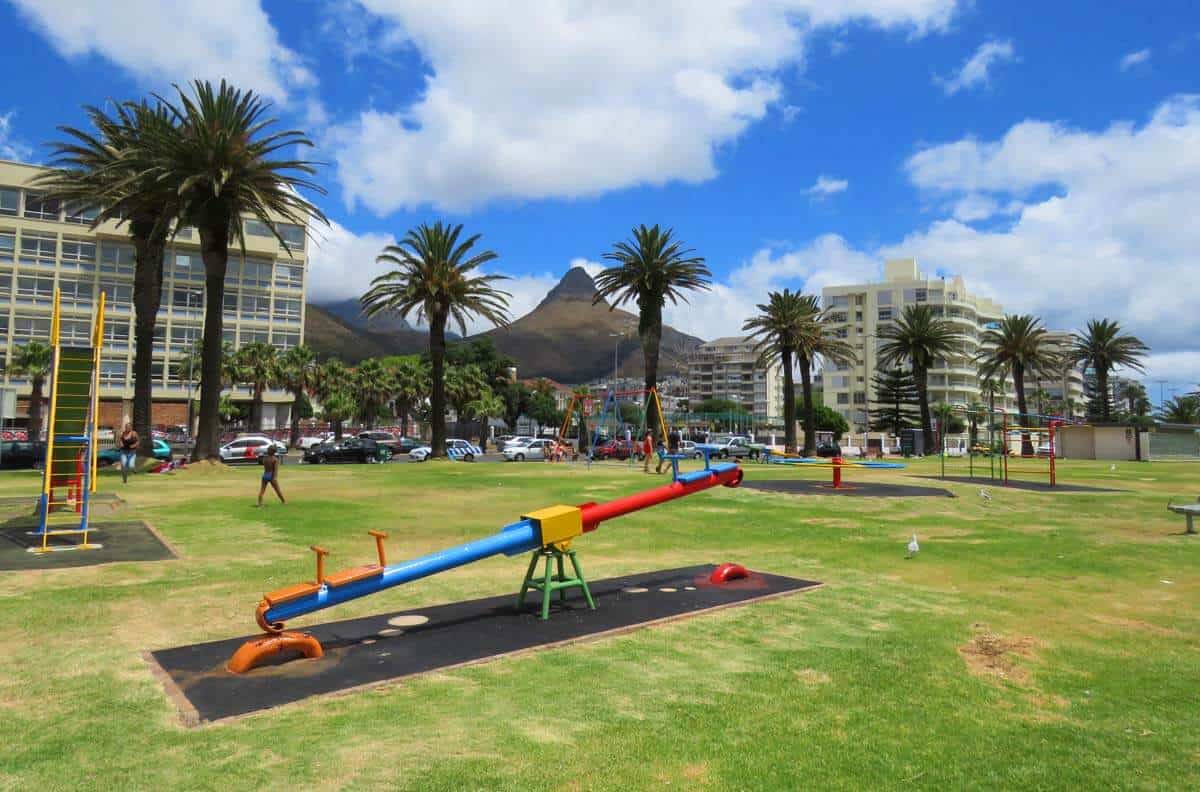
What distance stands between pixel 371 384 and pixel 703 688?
73819mm

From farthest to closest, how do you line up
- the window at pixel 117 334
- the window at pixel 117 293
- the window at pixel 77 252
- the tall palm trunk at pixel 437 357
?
1. the window at pixel 117 293
2. the window at pixel 117 334
3. the window at pixel 77 252
4. the tall palm trunk at pixel 437 357

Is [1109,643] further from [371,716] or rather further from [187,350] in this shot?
[187,350]

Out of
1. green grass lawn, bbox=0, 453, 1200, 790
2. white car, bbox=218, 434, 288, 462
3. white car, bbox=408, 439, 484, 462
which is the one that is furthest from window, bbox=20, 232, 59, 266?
green grass lawn, bbox=0, 453, 1200, 790

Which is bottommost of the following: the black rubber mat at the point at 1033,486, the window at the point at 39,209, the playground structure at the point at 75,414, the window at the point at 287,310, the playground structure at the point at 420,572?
the black rubber mat at the point at 1033,486

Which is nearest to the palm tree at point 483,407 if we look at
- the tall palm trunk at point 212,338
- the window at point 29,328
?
the window at point 29,328

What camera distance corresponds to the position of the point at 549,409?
148m

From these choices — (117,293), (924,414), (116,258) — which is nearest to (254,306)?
(117,293)

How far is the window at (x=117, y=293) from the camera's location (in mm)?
79562

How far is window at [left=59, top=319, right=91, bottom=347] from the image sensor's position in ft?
248

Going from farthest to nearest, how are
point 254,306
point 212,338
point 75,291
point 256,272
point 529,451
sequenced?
1. point 256,272
2. point 254,306
3. point 75,291
4. point 529,451
5. point 212,338

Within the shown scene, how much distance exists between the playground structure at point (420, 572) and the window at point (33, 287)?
286 feet

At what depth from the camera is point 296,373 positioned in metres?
69.1

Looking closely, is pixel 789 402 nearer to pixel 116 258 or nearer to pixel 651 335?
pixel 651 335

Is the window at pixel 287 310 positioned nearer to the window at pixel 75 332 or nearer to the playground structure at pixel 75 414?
the window at pixel 75 332
